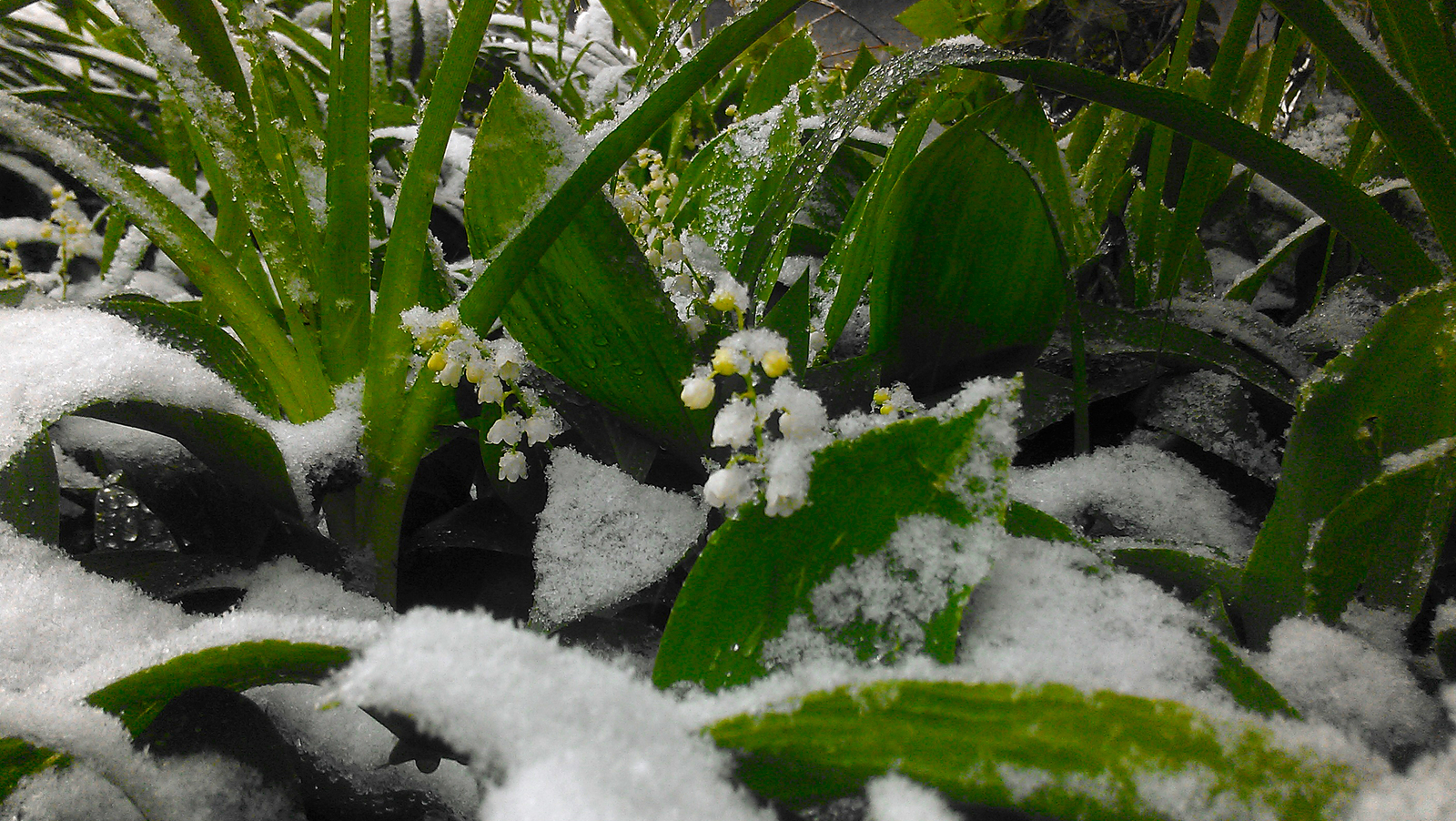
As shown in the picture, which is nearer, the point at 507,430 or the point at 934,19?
the point at 507,430

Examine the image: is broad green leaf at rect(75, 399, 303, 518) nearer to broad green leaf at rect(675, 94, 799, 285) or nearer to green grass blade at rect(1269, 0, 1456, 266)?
broad green leaf at rect(675, 94, 799, 285)

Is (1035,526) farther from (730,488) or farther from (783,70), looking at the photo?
(783,70)

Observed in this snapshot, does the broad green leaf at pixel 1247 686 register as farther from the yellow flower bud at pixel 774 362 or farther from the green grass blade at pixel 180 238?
the green grass blade at pixel 180 238

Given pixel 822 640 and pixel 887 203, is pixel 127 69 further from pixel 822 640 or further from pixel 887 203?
pixel 822 640

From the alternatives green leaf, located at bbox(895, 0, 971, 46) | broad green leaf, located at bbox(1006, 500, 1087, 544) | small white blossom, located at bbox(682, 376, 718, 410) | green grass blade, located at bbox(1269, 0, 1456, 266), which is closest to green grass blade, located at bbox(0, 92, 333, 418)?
small white blossom, located at bbox(682, 376, 718, 410)

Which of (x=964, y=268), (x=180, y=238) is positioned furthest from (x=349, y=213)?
(x=964, y=268)

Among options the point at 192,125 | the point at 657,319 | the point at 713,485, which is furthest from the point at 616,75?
the point at 713,485
